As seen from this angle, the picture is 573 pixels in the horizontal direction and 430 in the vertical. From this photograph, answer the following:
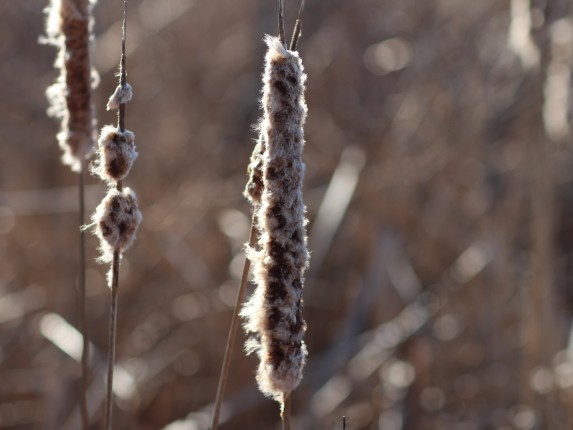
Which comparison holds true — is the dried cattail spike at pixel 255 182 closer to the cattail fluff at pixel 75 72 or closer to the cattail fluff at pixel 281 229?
the cattail fluff at pixel 281 229

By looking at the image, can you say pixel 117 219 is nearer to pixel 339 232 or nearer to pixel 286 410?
pixel 286 410

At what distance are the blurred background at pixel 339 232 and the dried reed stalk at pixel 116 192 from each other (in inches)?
47.1

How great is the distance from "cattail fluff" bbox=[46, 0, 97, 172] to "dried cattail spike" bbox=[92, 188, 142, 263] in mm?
222

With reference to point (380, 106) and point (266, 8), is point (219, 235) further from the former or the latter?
point (266, 8)

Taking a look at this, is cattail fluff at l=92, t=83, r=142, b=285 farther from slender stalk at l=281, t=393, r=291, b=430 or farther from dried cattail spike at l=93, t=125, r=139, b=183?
slender stalk at l=281, t=393, r=291, b=430

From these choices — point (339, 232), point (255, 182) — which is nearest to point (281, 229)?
point (255, 182)

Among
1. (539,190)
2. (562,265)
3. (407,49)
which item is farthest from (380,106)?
(539,190)

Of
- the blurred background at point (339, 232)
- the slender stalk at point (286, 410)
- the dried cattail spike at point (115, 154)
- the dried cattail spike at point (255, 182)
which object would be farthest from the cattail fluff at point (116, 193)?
the blurred background at point (339, 232)

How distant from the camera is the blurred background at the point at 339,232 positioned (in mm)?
2193

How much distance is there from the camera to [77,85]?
88cm

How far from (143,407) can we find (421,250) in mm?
1156

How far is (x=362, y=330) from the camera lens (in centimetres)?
246

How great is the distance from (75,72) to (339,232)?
6.60 ft

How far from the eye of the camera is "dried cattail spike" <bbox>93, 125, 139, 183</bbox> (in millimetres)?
686
